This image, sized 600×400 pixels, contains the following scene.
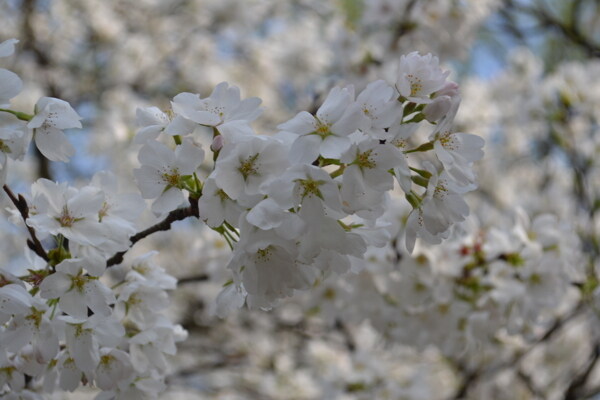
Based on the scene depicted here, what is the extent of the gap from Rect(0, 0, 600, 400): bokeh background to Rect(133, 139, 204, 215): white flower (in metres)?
0.95

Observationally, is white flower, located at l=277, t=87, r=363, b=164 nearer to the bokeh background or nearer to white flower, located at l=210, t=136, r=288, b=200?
white flower, located at l=210, t=136, r=288, b=200

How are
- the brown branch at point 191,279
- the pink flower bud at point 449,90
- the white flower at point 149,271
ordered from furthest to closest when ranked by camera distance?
1. the brown branch at point 191,279
2. the white flower at point 149,271
3. the pink flower bud at point 449,90

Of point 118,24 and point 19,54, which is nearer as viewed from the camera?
point 19,54

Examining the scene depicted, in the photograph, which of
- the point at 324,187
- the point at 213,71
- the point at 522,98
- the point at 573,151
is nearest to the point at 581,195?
the point at 573,151

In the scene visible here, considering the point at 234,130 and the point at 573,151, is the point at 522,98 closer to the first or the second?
the point at 573,151

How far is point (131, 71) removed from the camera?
4688mm

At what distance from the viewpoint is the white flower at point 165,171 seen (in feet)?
3.17

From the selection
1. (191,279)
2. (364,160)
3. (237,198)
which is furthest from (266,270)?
(191,279)

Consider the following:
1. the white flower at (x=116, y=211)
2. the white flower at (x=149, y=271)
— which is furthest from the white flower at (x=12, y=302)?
the white flower at (x=149, y=271)

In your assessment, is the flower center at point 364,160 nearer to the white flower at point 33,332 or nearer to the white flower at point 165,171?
the white flower at point 165,171

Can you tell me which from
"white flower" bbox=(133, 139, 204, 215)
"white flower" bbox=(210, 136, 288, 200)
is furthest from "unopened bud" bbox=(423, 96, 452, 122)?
"white flower" bbox=(133, 139, 204, 215)

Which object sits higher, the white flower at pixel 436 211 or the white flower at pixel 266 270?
the white flower at pixel 436 211

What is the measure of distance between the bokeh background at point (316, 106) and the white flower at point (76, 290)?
0.90m

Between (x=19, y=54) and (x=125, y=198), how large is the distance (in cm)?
332
